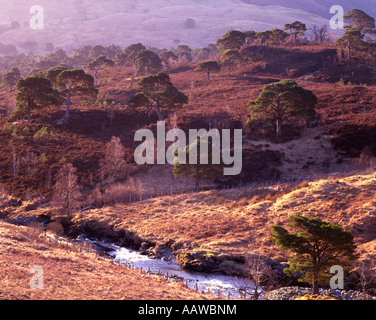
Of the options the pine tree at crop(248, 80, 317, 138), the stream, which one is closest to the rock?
the stream

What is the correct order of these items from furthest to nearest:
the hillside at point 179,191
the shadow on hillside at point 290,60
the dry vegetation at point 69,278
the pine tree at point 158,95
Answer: the shadow on hillside at point 290,60, the pine tree at point 158,95, the hillside at point 179,191, the dry vegetation at point 69,278

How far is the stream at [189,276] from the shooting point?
21414 millimetres

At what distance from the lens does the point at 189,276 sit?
24.7 metres

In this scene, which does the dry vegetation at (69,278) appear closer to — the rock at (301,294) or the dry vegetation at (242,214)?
the rock at (301,294)

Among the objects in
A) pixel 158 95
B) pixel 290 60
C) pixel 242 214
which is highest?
pixel 290 60

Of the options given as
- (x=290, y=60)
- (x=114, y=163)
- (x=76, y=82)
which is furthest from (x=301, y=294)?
(x=290, y=60)

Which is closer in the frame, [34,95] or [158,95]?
[34,95]

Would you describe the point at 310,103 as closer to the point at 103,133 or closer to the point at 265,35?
the point at 103,133

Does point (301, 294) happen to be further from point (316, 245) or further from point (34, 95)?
point (34, 95)

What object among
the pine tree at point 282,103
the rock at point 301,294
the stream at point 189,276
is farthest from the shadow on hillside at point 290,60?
the rock at point 301,294

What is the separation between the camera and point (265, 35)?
111m

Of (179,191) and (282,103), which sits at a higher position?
(282,103)
